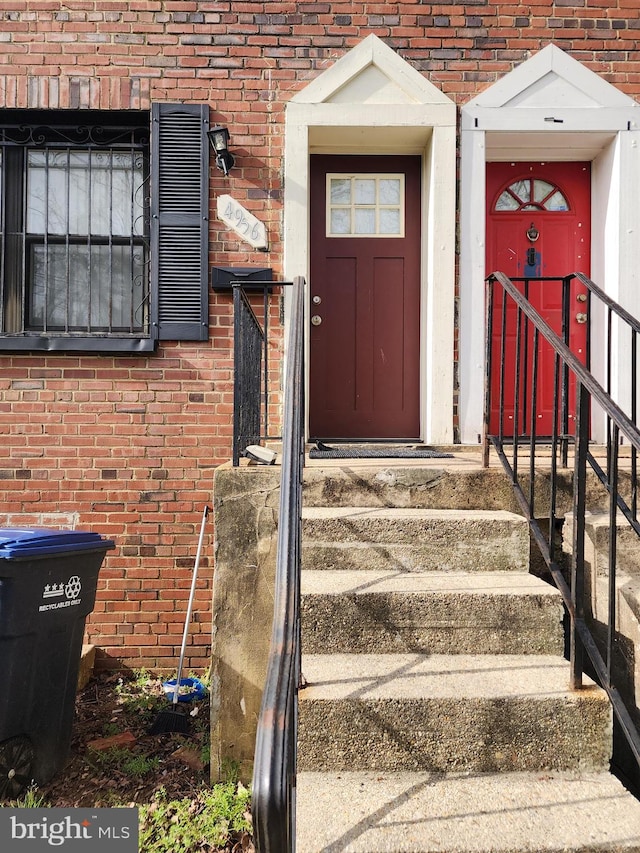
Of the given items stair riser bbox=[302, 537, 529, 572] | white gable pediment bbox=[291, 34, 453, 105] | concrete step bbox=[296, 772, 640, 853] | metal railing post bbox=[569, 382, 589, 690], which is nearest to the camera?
concrete step bbox=[296, 772, 640, 853]

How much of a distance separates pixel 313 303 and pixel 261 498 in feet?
6.70

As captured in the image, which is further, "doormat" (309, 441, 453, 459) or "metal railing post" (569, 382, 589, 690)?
"doormat" (309, 441, 453, 459)

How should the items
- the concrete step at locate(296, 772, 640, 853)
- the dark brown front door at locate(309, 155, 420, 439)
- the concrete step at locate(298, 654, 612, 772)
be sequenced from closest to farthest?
the concrete step at locate(296, 772, 640, 853)
the concrete step at locate(298, 654, 612, 772)
the dark brown front door at locate(309, 155, 420, 439)

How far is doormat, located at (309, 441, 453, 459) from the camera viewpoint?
12.7 feet

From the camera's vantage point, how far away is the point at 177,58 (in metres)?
4.46

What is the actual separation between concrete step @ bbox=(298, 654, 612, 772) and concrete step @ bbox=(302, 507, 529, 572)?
724 mm

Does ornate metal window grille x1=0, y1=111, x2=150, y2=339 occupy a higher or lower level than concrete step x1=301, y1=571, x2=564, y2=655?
higher

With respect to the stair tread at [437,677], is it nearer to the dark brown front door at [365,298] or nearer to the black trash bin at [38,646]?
the black trash bin at [38,646]

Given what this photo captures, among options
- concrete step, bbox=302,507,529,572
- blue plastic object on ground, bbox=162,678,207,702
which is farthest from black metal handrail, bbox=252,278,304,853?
blue plastic object on ground, bbox=162,678,207,702

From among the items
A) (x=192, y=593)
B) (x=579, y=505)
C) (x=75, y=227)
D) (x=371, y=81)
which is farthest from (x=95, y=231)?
(x=579, y=505)

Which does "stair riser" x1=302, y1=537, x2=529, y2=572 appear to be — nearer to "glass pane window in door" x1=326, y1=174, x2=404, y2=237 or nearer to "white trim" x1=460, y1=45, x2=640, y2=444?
"white trim" x1=460, y1=45, x2=640, y2=444

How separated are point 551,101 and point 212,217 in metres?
2.44

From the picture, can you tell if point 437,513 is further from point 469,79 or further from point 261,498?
point 469,79

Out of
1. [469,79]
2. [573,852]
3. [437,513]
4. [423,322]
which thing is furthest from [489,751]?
[469,79]
